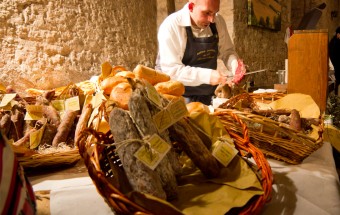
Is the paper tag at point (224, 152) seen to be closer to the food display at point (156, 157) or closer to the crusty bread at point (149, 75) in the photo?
the food display at point (156, 157)

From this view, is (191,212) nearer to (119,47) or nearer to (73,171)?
(73,171)

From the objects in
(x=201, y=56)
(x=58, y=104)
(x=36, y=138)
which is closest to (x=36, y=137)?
(x=36, y=138)

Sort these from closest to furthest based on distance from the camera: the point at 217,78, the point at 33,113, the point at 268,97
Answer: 1. the point at 33,113
2. the point at 268,97
3. the point at 217,78

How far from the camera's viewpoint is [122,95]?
1376mm

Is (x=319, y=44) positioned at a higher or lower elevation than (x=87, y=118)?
higher

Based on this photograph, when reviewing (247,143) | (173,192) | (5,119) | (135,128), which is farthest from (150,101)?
(5,119)

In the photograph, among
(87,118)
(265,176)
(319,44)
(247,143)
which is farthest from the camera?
(319,44)

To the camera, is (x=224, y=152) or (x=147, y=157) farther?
(x=224, y=152)

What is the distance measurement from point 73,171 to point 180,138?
50 centimetres

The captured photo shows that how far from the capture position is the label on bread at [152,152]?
34.4 inches

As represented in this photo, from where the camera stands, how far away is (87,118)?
142 cm

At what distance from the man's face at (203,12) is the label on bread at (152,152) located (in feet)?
5.75

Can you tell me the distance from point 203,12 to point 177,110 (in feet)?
5.49

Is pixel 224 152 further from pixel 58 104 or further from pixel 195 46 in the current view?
pixel 195 46
